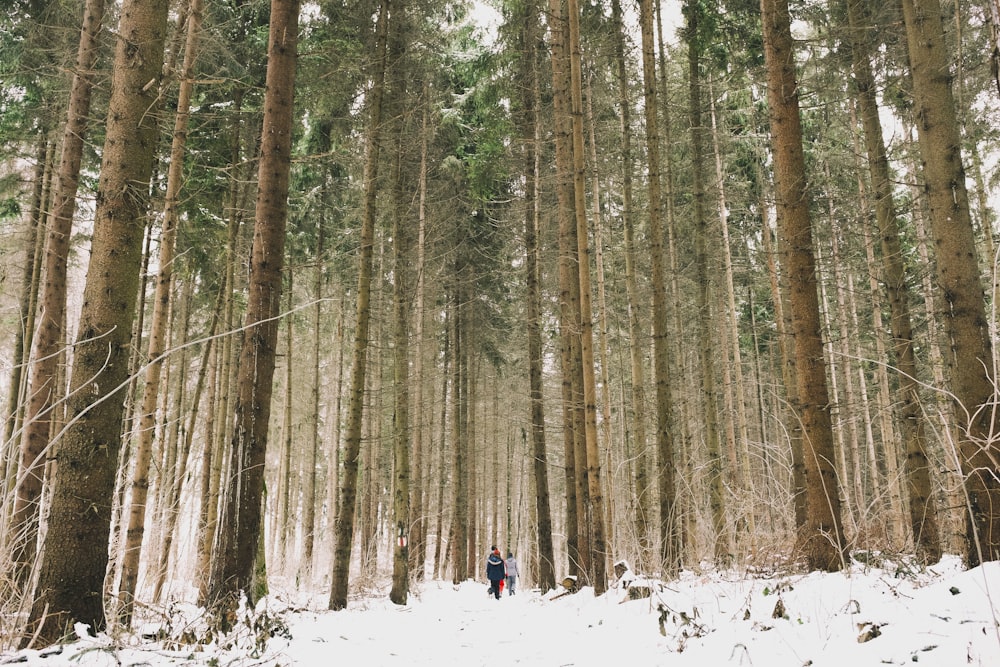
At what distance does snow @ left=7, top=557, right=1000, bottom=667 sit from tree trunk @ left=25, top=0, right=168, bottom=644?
15.4 inches

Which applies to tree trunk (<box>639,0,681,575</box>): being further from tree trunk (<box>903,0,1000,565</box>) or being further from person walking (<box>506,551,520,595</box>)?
person walking (<box>506,551,520,595</box>)

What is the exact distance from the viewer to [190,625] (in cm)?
454

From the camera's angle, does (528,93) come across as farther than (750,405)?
No

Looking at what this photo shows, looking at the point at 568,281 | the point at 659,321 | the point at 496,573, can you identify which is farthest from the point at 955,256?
the point at 496,573

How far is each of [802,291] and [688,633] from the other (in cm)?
356

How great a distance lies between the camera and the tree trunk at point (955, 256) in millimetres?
4574

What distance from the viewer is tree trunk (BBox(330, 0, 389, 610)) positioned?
30.1ft

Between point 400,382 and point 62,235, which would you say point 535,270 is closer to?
point 400,382

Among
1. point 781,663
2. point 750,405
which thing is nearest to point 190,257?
→ point 781,663

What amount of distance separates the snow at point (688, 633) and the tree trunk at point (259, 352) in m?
0.52

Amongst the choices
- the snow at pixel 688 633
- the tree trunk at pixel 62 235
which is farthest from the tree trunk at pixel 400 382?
the tree trunk at pixel 62 235

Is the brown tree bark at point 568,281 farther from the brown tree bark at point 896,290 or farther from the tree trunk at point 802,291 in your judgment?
the brown tree bark at point 896,290

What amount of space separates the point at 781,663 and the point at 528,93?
12359mm

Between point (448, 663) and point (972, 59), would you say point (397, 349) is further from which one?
point (972, 59)
